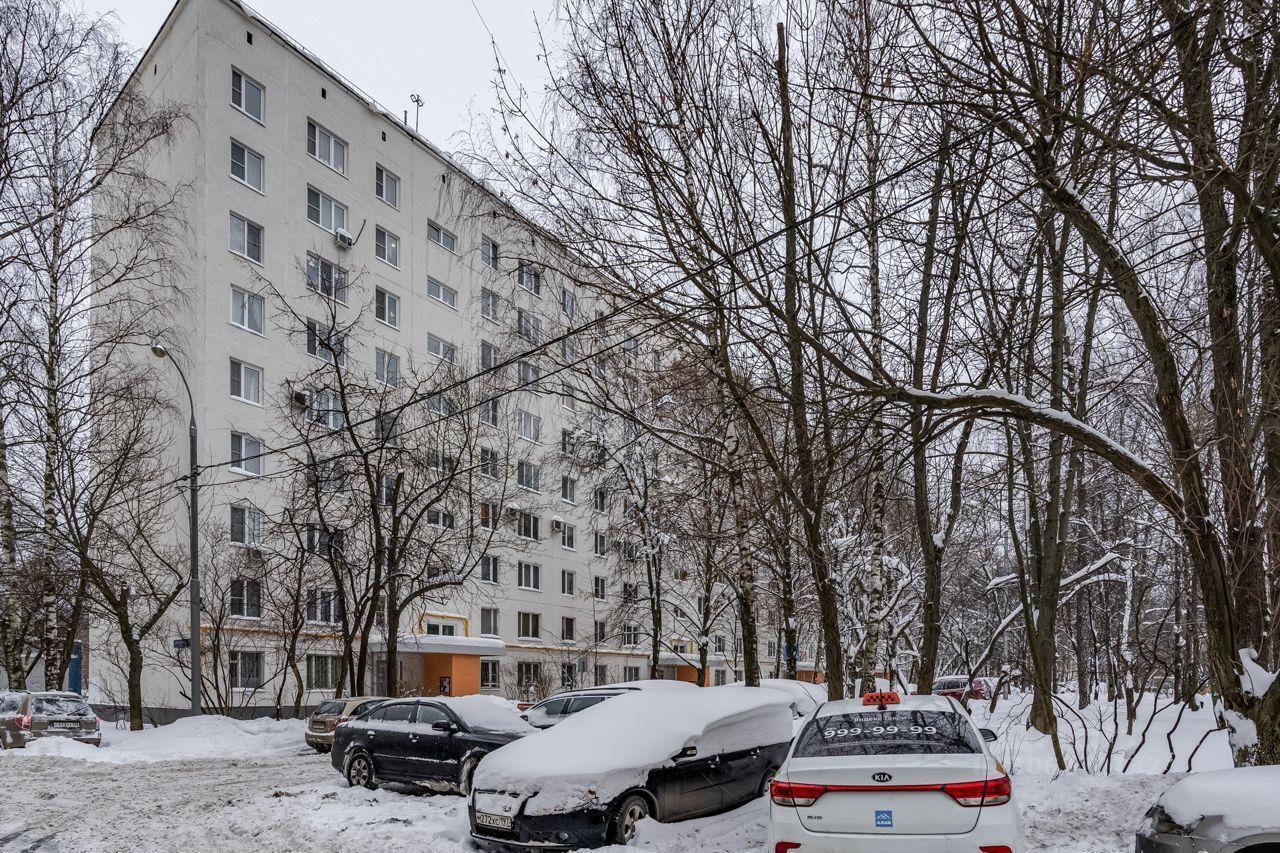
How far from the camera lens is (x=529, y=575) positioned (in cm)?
4694

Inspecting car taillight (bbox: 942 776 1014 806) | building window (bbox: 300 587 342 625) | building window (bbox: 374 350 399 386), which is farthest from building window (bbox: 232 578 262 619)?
car taillight (bbox: 942 776 1014 806)

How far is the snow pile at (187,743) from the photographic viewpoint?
19.8m

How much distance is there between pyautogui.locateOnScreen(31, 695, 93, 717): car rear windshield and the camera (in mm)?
20719

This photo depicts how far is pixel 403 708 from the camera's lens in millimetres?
14367

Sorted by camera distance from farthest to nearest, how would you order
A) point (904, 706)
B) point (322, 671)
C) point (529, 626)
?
point (529, 626) < point (322, 671) < point (904, 706)

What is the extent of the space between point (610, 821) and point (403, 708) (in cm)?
658

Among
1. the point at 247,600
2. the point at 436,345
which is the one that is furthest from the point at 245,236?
the point at 247,600

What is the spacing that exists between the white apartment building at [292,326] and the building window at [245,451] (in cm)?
10

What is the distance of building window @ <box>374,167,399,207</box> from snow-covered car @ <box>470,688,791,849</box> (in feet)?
113

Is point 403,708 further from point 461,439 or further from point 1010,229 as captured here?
point 461,439

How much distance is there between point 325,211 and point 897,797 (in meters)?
36.1

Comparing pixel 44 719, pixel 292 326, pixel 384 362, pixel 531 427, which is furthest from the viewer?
pixel 531 427

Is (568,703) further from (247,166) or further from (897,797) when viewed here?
(247,166)

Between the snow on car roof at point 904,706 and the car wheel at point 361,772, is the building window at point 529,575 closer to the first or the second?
the car wheel at point 361,772
